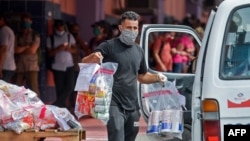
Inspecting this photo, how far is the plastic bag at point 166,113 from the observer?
7562 mm

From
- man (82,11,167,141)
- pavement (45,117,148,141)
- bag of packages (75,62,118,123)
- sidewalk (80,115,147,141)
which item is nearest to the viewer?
bag of packages (75,62,118,123)

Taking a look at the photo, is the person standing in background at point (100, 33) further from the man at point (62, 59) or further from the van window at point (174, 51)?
the van window at point (174, 51)

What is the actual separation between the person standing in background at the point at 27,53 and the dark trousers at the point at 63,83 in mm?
737

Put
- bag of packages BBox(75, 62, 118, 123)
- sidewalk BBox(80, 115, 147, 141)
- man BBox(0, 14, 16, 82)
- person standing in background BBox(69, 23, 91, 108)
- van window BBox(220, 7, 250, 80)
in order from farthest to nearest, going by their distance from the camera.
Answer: person standing in background BBox(69, 23, 91, 108)
man BBox(0, 14, 16, 82)
sidewalk BBox(80, 115, 147, 141)
bag of packages BBox(75, 62, 118, 123)
van window BBox(220, 7, 250, 80)

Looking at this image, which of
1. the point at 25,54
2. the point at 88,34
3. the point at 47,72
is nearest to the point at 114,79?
the point at 25,54

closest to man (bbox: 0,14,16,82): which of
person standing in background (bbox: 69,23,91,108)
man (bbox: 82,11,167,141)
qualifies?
person standing in background (bbox: 69,23,91,108)

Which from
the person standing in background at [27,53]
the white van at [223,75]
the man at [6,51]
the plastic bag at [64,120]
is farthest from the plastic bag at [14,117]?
the person standing in background at [27,53]

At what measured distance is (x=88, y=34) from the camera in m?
19.6

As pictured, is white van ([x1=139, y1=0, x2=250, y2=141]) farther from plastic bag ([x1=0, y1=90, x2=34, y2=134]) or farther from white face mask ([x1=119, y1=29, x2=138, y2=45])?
plastic bag ([x1=0, y1=90, x2=34, y2=134])

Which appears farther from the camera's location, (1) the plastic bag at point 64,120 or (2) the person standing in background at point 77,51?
(2) the person standing in background at point 77,51

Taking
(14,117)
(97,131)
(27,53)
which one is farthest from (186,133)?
(27,53)

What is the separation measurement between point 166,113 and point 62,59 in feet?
26.8

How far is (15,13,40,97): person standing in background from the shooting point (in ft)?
49.0

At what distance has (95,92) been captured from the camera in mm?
7516
